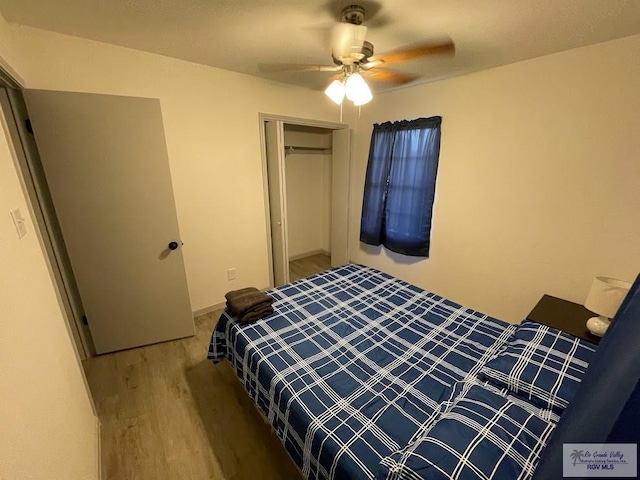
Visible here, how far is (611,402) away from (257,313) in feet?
5.26

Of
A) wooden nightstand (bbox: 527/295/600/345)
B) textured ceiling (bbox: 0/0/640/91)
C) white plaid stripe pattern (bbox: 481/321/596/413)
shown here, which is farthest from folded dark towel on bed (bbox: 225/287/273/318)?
wooden nightstand (bbox: 527/295/600/345)

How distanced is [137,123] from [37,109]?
1.67 ft

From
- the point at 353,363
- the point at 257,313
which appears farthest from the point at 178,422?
the point at 353,363

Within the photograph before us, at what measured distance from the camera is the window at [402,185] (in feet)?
8.70

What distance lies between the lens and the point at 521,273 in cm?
226

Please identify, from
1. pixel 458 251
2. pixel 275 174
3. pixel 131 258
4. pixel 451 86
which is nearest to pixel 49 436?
pixel 131 258

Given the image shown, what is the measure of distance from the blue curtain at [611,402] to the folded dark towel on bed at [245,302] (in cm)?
148

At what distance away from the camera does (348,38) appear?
136 cm

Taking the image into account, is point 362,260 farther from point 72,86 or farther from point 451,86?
point 72,86

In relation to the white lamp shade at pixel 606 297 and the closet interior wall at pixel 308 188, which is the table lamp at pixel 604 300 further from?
the closet interior wall at pixel 308 188

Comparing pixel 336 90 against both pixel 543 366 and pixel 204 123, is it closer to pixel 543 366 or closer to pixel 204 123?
pixel 204 123

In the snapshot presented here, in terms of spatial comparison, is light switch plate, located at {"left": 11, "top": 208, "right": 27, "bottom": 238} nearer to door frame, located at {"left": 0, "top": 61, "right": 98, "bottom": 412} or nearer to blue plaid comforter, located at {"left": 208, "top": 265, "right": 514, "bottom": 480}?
door frame, located at {"left": 0, "top": 61, "right": 98, "bottom": 412}

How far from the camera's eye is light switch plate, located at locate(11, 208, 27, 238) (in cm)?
101

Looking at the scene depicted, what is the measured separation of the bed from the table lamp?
0.97ft
